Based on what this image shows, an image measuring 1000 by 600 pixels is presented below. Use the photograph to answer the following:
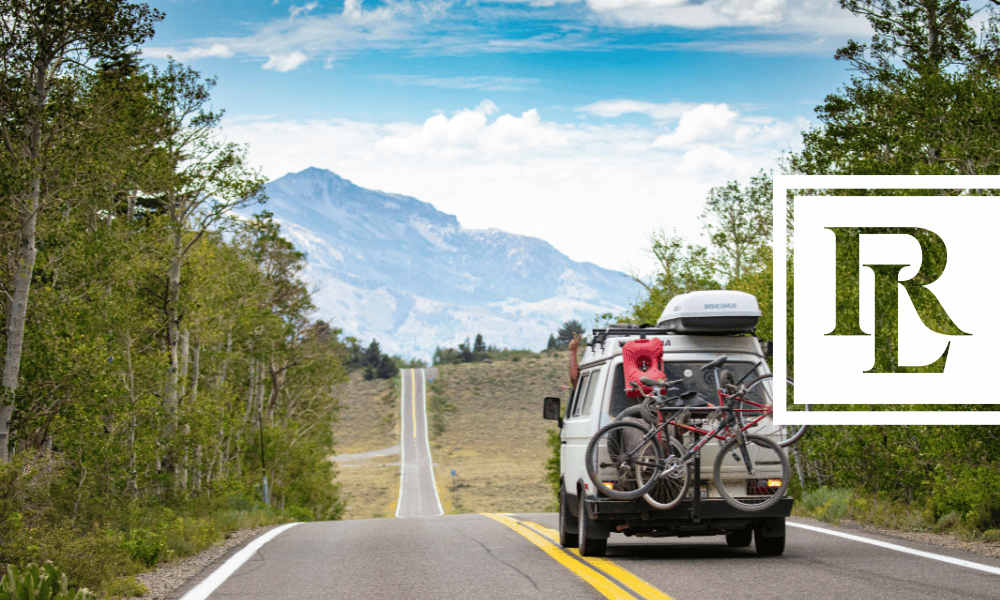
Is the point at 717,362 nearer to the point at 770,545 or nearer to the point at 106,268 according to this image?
the point at 770,545

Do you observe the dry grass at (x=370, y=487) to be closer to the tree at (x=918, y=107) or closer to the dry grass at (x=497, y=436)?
the dry grass at (x=497, y=436)

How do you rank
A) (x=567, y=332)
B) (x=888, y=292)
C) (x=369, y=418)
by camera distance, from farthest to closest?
1. (x=567, y=332)
2. (x=369, y=418)
3. (x=888, y=292)

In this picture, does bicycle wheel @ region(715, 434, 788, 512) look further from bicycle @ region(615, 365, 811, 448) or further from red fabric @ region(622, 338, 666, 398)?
red fabric @ region(622, 338, 666, 398)

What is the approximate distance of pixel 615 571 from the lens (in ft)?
30.5

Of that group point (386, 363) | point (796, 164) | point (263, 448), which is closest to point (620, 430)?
point (796, 164)

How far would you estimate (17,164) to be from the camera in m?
16.4

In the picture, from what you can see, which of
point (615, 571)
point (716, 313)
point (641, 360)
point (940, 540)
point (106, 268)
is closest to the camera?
point (615, 571)

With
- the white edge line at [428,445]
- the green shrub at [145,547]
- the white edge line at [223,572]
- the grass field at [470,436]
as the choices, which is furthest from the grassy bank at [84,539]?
the grass field at [470,436]

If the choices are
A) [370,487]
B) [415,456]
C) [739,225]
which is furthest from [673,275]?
[415,456]

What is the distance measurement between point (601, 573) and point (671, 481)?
3.94ft

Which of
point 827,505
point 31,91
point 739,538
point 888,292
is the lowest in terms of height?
point 827,505

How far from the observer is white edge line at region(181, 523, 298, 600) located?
8938 millimetres

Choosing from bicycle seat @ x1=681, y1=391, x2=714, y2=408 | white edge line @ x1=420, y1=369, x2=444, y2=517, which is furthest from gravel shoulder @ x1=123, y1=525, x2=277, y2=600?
white edge line @ x1=420, y1=369, x2=444, y2=517

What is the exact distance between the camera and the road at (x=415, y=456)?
69.6 meters
